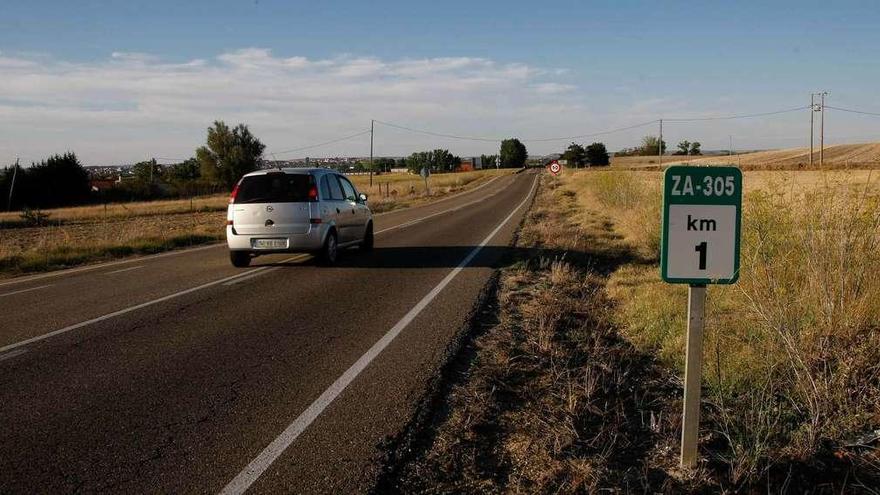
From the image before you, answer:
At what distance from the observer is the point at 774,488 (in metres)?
3.43

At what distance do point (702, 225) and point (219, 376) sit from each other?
12.9ft

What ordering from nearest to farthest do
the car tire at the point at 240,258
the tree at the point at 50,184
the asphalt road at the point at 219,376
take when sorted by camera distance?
the asphalt road at the point at 219,376, the car tire at the point at 240,258, the tree at the point at 50,184

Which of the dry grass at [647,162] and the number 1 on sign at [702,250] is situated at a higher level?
the dry grass at [647,162]

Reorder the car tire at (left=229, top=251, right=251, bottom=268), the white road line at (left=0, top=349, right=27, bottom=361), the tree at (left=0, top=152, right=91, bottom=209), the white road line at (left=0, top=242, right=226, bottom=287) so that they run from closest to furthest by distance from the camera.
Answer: the white road line at (left=0, top=349, right=27, bottom=361)
the car tire at (left=229, top=251, right=251, bottom=268)
the white road line at (left=0, top=242, right=226, bottom=287)
the tree at (left=0, top=152, right=91, bottom=209)

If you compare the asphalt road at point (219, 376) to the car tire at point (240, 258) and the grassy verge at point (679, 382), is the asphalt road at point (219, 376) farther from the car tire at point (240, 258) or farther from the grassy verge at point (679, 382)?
the car tire at point (240, 258)

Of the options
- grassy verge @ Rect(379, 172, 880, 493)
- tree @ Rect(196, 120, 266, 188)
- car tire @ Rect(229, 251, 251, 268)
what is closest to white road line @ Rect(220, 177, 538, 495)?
grassy verge @ Rect(379, 172, 880, 493)

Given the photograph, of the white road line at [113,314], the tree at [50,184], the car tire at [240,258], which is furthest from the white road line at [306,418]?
the tree at [50,184]

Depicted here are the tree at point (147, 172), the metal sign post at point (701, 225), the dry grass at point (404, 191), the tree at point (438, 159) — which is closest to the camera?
the metal sign post at point (701, 225)

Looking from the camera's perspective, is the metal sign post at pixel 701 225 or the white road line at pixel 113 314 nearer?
the metal sign post at pixel 701 225

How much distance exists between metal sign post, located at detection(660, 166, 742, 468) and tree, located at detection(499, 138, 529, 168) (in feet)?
595

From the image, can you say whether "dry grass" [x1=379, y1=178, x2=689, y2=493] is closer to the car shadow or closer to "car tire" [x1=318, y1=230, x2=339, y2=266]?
the car shadow

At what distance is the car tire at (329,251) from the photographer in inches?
484

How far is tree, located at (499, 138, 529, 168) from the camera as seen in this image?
600 ft

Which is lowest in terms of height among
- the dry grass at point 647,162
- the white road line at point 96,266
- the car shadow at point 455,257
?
the white road line at point 96,266
